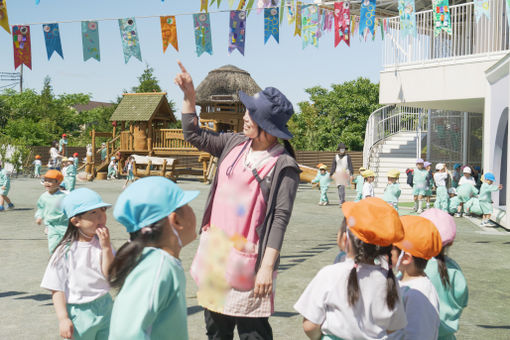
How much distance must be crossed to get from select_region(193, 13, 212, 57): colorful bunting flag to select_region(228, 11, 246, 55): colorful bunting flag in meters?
0.53

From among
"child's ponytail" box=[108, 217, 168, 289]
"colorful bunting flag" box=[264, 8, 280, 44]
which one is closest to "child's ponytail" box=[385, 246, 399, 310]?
"child's ponytail" box=[108, 217, 168, 289]

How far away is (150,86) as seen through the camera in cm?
4666

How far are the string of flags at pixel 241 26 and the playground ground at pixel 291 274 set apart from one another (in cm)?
389

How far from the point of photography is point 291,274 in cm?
682

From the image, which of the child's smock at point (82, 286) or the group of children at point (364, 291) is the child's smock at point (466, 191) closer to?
the group of children at point (364, 291)

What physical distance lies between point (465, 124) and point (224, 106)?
17434mm

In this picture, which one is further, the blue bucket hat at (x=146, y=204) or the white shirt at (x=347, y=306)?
the white shirt at (x=347, y=306)

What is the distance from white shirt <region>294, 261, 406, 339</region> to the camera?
230cm

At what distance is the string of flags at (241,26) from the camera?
11570mm

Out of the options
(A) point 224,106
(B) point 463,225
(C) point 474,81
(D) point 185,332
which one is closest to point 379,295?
(D) point 185,332

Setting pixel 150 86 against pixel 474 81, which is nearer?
pixel 474 81

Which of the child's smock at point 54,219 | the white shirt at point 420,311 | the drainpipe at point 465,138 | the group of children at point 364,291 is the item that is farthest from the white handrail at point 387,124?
the group of children at point 364,291

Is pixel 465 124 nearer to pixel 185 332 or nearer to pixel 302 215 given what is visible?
pixel 302 215

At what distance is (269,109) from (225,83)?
115ft
